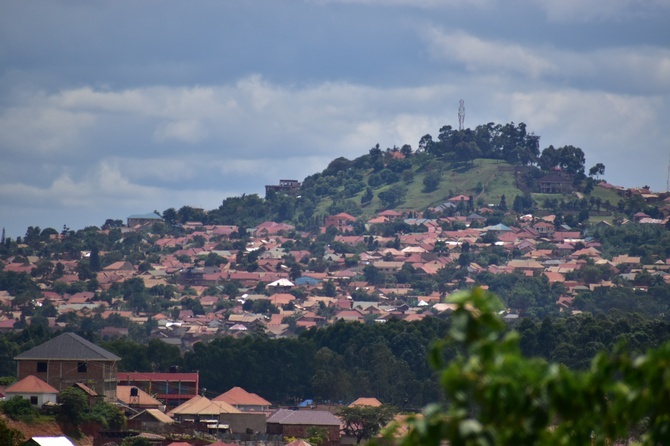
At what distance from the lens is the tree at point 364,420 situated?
60.1 meters

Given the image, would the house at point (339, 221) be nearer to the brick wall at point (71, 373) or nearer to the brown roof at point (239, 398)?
the brown roof at point (239, 398)

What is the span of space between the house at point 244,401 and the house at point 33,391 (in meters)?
11.6

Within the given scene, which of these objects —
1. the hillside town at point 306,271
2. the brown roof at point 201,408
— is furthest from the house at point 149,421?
the hillside town at point 306,271

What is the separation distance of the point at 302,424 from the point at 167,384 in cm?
1336

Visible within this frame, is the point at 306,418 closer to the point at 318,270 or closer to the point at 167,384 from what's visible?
the point at 167,384

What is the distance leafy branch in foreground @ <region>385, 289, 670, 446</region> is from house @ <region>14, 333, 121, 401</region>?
5265cm

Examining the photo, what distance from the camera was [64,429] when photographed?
179 feet

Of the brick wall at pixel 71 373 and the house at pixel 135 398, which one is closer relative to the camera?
the brick wall at pixel 71 373

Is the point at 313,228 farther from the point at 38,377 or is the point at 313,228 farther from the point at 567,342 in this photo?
the point at 38,377

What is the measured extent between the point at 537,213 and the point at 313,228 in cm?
3130

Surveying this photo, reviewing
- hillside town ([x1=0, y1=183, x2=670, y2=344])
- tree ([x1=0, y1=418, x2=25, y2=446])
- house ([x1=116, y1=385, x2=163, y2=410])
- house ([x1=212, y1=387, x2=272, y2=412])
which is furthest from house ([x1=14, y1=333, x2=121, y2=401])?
hillside town ([x1=0, y1=183, x2=670, y2=344])

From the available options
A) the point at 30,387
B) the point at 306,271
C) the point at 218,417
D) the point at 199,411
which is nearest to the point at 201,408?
the point at 199,411

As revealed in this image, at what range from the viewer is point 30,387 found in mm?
57031

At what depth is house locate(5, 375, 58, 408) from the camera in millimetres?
56438
